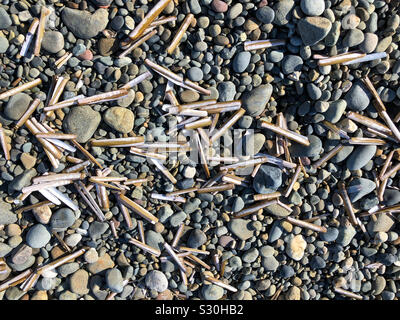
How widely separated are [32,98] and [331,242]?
7.30ft

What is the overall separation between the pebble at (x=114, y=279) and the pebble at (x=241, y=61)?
156 centimetres

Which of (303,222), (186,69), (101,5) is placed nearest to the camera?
(101,5)

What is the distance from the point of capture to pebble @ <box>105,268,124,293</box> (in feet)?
7.98

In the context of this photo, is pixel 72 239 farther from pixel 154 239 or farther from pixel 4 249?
pixel 154 239

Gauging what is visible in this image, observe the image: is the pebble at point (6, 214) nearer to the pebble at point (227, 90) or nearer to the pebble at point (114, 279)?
the pebble at point (114, 279)

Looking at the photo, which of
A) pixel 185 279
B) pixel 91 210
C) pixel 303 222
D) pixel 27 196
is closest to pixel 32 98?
pixel 27 196

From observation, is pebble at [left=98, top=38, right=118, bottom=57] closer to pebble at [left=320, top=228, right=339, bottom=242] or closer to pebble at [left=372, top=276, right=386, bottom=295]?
pebble at [left=320, top=228, right=339, bottom=242]

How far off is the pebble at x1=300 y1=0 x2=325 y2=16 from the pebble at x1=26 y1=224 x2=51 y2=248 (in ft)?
7.00

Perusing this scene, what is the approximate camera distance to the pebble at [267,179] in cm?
241

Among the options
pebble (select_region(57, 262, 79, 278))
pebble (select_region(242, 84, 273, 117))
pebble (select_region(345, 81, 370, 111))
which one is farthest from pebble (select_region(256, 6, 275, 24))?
pebble (select_region(57, 262, 79, 278))

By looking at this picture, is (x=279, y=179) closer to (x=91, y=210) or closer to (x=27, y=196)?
(x=91, y=210)

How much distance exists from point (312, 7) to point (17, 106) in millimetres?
1868

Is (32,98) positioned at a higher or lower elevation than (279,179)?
higher

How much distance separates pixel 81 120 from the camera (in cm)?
225
